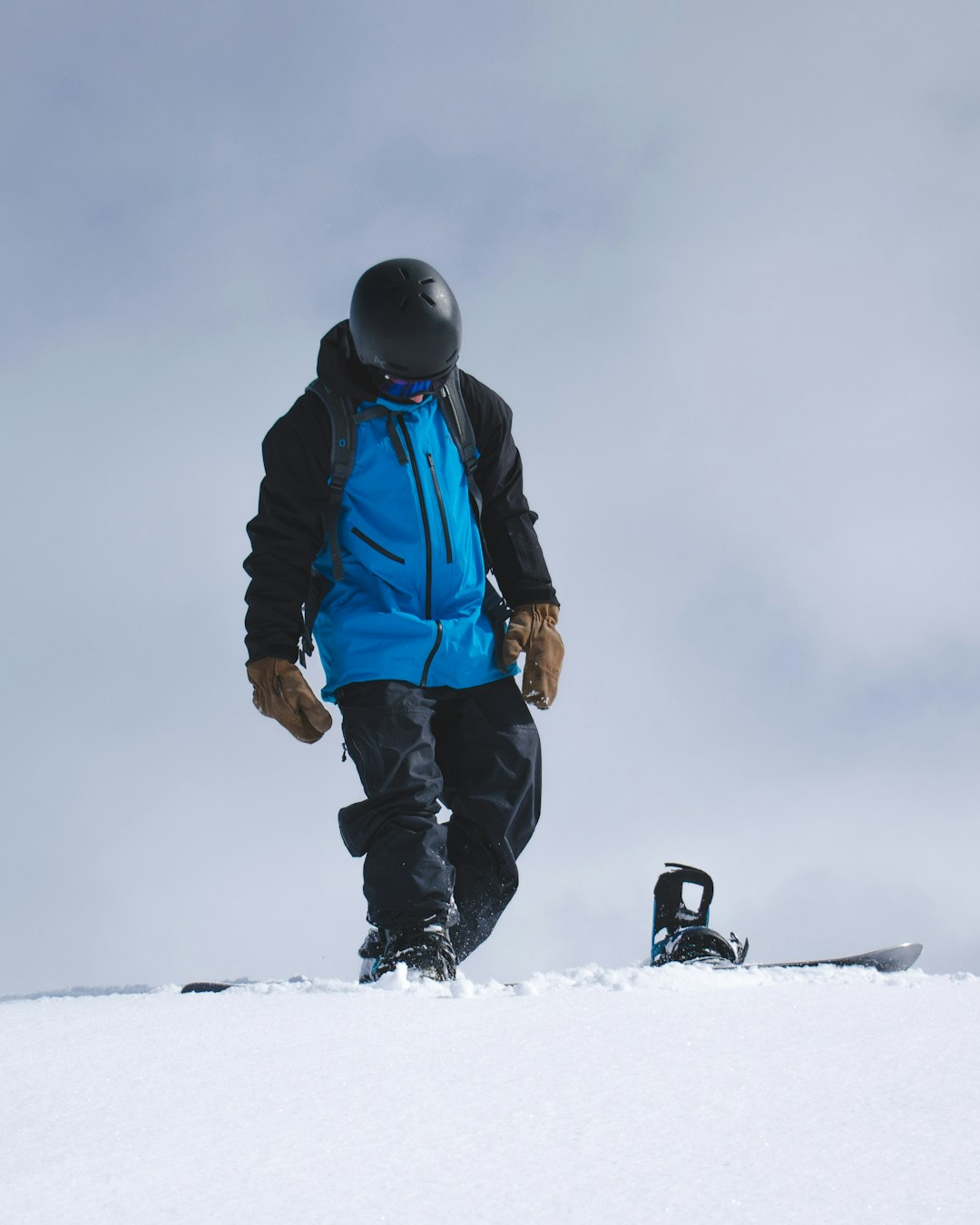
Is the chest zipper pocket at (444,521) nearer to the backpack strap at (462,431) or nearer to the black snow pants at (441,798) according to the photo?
the backpack strap at (462,431)

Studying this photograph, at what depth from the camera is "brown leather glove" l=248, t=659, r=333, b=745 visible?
327 cm

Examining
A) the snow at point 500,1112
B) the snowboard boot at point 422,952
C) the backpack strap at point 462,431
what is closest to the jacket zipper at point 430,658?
the backpack strap at point 462,431

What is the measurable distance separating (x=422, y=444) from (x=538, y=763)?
3.60ft

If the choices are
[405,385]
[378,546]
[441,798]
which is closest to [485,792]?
[441,798]

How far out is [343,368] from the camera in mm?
3434

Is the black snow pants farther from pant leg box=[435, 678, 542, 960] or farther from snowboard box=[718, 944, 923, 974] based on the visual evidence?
snowboard box=[718, 944, 923, 974]

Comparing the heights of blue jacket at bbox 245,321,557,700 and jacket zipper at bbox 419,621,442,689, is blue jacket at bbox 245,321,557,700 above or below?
above

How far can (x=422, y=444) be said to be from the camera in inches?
134

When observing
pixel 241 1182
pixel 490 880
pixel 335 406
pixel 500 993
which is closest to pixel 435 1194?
pixel 241 1182

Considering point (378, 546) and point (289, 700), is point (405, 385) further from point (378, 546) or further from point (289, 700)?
point (289, 700)

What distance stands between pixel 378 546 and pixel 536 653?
66cm

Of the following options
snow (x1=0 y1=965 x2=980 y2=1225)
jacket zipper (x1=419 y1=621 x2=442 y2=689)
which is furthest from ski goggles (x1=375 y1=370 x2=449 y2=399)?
snow (x1=0 y1=965 x2=980 y2=1225)

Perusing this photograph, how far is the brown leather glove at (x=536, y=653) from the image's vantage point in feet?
11.7

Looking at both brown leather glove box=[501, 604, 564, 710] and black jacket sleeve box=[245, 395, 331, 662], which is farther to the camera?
brown leather glove box=[501, 604, 564, 710]
